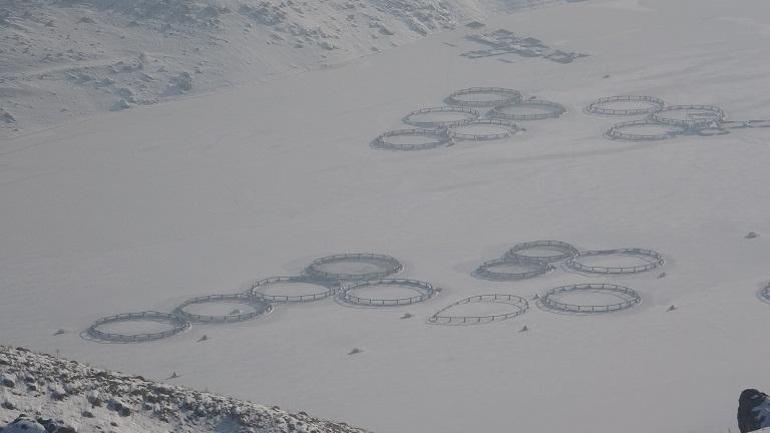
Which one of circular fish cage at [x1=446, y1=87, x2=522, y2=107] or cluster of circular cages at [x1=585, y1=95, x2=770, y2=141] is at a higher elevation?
cluster of circular cages at [x1=585, y1=95, x2=770, y2=141]

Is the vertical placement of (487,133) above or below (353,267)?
above

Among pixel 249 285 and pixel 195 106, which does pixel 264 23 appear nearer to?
pixel 195 106

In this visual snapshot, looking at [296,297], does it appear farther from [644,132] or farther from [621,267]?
[644,132]

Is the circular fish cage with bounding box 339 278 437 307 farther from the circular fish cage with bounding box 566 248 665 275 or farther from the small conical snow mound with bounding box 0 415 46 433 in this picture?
the small conical snow mound with bounding box 0 415 46 433

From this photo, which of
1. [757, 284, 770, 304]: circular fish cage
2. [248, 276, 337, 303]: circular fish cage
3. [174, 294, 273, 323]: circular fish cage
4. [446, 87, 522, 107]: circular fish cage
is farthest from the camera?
[446, 87, 522, 107]: circular fish cage

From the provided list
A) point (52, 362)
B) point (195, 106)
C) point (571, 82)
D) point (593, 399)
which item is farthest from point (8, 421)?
point (571, 82)

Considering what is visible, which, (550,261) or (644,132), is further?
(644,132)

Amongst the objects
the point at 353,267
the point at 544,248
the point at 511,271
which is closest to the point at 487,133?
the point at 544,248

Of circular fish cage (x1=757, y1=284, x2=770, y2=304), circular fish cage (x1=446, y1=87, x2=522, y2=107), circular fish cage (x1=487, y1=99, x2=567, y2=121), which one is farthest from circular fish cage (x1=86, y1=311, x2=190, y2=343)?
circular fish cage (x1=446, y1=87, x2=522, y2=107)
